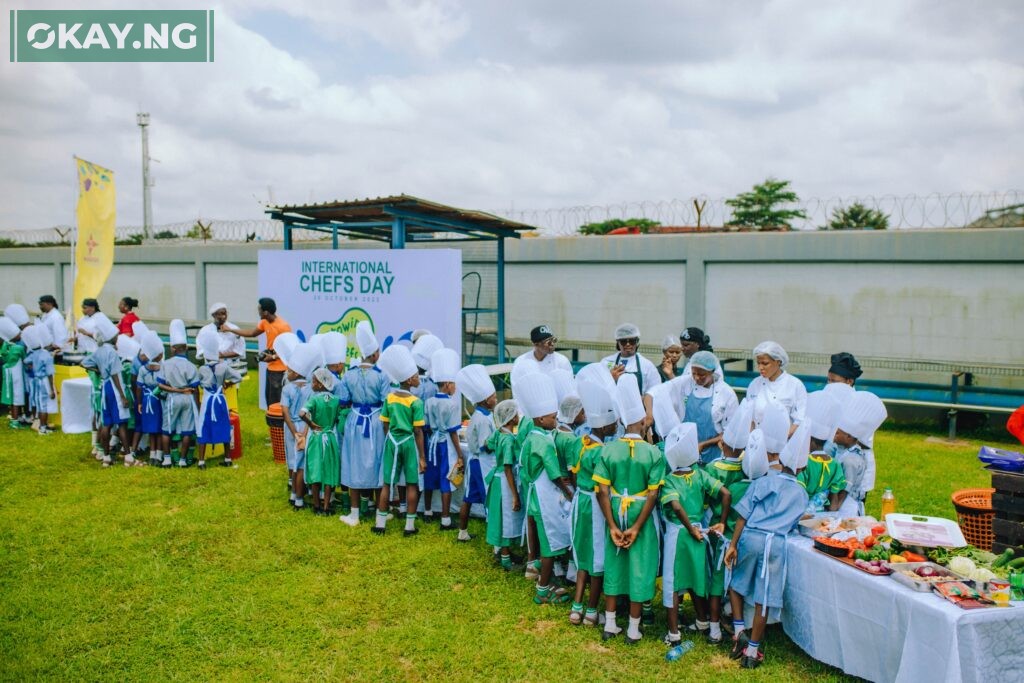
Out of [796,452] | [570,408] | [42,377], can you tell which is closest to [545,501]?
[570,408]

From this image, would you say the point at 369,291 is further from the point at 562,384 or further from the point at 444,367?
the point at 562,384

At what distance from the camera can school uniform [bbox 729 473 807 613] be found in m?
4.25

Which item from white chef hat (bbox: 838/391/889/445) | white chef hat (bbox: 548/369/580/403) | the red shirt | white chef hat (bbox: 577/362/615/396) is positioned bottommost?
white chef hat (bbox: 838/391/889/445)

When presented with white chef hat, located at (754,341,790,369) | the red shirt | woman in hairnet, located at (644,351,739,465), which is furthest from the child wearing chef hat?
the red shirt

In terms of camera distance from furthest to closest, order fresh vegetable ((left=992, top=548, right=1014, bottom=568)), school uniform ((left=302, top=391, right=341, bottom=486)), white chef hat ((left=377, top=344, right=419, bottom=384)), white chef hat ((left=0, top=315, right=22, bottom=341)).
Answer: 1. white chef hat ((left=0, top=315, right=22, bottom=341))
2. school uniform ((left=302, top=391, right=341, bottom=486))
3. white chef hat ((left=377, top=344, right=419, bottom=384))
4. fresh vegetable ((left=992, top=548, right=1014, bottom=568))

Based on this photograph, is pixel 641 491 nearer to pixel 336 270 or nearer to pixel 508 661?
pixel 508 661

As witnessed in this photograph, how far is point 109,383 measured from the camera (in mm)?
8602

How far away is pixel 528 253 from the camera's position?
13859 mm

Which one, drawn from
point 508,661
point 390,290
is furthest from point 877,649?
point 390,290

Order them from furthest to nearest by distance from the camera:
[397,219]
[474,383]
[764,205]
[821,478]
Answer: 1. [764,205]
2. [397,219]
3. [474,383]
4. [821,478]

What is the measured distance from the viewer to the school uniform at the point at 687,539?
173 inches

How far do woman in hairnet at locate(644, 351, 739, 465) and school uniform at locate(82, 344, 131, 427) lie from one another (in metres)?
6.13

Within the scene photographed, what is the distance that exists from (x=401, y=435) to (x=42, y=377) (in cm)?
692

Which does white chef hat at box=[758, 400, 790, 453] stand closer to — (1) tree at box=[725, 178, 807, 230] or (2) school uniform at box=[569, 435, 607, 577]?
(2) school uniform at box=[569, 435, 607, 577]
